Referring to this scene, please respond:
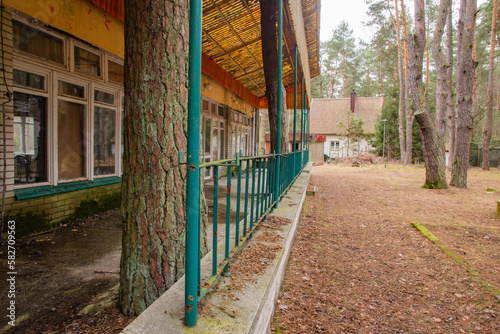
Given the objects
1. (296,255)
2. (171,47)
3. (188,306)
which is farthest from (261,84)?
(188,306)

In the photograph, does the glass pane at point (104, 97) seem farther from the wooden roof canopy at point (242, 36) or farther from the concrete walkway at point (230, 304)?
the concrete walkway at point (230, 304)

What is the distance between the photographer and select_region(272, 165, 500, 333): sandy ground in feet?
7.49

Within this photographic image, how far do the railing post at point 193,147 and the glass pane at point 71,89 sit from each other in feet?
13.1

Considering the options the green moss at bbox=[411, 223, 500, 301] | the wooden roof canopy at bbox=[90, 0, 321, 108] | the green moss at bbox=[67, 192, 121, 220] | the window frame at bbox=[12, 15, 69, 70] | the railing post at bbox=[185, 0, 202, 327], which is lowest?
the green moss at bbox=[411, 223, 500, 301]

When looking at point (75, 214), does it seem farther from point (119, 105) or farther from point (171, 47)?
point (171, 47)

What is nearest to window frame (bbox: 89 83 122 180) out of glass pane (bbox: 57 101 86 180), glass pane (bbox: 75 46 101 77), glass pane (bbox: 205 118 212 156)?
glass pane (bbox: 57 101 86 180)

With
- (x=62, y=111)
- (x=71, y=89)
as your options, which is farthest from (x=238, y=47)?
(x=62, y=111)

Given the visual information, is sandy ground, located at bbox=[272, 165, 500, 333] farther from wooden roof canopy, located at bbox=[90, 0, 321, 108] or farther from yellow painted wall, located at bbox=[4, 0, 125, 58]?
yellow painted wall, located at bbox=[4, 0, 125, 58]

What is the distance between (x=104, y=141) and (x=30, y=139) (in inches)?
54.5

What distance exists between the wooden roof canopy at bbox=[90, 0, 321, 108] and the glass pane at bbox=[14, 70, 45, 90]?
51.2 inches

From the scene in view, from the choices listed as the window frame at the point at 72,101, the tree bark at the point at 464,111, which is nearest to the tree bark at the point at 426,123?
the tree bark at the point at 464,111

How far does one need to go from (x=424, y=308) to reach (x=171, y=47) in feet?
9.58

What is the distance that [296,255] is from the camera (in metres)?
3.59

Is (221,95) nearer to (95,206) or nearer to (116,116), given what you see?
(116,116)
